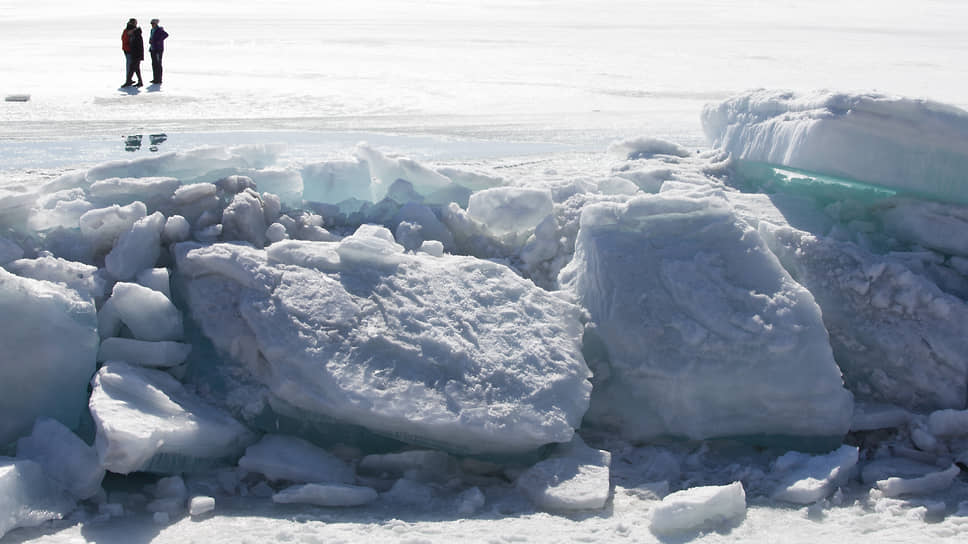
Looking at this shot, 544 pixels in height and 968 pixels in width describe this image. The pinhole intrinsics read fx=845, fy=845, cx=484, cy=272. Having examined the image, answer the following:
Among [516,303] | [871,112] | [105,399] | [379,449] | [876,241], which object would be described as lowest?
[379,449]

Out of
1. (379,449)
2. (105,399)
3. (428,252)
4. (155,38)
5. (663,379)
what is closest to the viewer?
(105,399)

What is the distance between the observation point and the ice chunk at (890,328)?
3.08 meters

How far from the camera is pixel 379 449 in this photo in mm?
2648

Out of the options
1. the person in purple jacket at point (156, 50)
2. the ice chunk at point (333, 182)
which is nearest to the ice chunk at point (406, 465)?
the ice chunk at point (333, 182)

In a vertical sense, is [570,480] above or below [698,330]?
below

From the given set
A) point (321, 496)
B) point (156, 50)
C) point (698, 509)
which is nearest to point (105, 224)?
point (321, 496)

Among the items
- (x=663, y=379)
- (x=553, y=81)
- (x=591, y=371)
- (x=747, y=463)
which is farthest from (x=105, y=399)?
(x=553, y=81)

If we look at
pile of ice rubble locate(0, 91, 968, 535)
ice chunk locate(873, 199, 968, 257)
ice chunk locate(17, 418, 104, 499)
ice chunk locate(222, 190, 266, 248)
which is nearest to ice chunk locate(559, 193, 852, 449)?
pile of ice rubble locate(0, 91, 968, 535)

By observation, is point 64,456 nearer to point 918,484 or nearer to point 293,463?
point 293,463

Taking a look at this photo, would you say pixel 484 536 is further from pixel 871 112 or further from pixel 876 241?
pixel 871 112

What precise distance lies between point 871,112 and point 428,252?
1886mm

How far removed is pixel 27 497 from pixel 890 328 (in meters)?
2.89

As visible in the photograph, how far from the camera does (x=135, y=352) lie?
105 inches

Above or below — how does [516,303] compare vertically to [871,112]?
below
